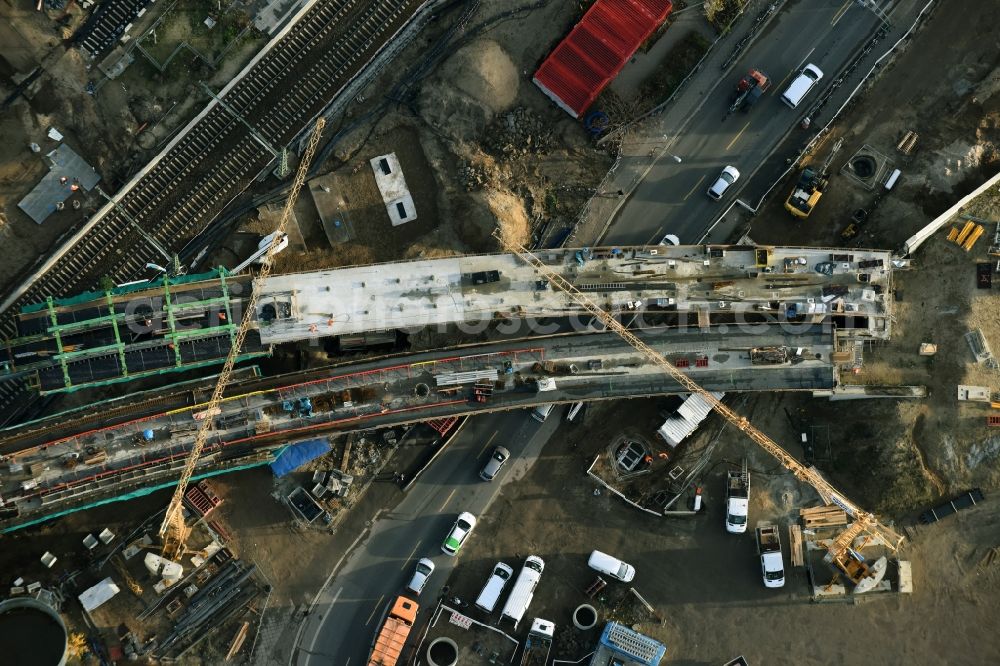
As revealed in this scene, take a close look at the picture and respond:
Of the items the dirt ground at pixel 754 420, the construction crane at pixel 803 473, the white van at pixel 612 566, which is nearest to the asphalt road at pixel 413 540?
the dirt ground at pixel 754 420

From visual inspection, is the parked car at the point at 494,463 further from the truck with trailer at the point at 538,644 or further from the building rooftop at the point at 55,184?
the building rooftop at the point at 55,184

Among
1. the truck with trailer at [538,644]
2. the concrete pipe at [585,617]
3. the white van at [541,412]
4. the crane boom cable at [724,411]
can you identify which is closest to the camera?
the crane boom cable at [724,411]

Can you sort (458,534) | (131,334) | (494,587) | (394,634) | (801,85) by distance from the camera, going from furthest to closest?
(801,85), (458,534), (494,587), (394,634), (131,334)

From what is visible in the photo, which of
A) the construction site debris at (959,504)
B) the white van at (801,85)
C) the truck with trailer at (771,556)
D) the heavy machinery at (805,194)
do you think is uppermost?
the white van at (801,85)

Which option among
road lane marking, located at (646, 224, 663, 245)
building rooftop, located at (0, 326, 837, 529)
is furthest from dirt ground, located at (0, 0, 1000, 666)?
road lane marking, located at (646, 224, 663, 245)

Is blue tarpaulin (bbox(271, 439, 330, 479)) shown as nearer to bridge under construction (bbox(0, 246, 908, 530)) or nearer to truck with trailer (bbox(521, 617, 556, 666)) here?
bridge under construction (bbox(0, 246, 908, 530))

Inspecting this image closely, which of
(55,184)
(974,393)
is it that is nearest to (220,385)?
(55,184)

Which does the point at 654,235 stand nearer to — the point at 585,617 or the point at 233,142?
the point at 585,617
